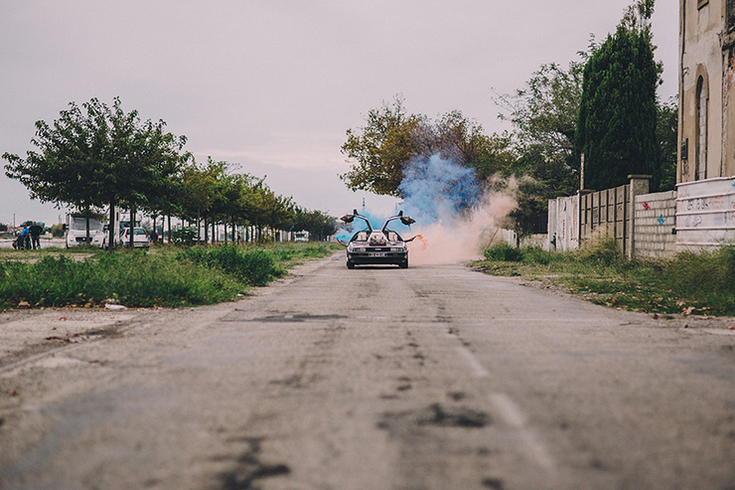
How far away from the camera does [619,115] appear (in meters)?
27.1

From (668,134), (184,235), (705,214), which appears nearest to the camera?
(705,214)

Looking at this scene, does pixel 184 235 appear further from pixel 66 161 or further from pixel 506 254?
pixel 506 254

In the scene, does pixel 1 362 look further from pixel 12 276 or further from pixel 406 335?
Answer: pixel 12 276

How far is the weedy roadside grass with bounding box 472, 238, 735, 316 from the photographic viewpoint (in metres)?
10.6

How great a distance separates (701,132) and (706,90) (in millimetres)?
1058

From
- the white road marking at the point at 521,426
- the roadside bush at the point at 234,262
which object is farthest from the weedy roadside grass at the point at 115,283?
the white road marking at the point at 521,426

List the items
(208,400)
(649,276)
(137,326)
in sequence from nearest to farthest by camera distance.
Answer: (208,400)
(137,326)
(649,276)

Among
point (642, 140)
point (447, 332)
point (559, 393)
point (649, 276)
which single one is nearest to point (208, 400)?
point (559, 393)

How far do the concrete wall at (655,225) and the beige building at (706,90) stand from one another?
1.13m

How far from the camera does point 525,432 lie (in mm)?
3768

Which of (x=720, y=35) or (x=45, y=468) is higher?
(x=720, y=35)

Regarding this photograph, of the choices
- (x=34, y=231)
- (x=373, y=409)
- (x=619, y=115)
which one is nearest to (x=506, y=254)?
(x=619, y=115)

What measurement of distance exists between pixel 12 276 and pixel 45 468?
31.2 feet

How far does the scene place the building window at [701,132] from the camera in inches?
674
